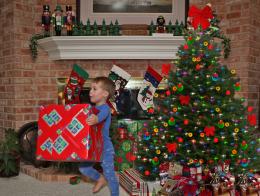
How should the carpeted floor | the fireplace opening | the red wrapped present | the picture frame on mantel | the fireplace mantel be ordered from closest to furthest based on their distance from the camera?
the red wrapped present → the carpeted floor → the fireplace mantel → the picture frame on mantel → the fireplace opening

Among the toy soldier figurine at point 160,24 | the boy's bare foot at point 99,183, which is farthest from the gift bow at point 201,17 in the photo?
the boy's bare foot at point 99,183

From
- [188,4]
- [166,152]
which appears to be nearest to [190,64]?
[166,152]

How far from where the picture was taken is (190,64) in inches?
93.7

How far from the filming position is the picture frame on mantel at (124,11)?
3252mm

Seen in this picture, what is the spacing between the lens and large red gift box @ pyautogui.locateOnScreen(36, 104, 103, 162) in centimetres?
220

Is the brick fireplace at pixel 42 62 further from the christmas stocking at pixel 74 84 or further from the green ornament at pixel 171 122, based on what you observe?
the green ornament at pixel 171 122

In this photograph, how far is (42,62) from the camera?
328cm

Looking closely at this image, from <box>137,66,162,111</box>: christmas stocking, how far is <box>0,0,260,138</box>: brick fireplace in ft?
0.61

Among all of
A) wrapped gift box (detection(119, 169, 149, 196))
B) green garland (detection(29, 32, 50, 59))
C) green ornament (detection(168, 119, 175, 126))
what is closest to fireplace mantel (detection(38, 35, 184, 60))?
green garland (detection(29, 32, 50, 59))

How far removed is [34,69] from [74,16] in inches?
28.9

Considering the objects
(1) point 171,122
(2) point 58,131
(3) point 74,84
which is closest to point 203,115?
(1) point 171,122

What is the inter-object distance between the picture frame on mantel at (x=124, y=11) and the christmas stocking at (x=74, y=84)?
75 cm

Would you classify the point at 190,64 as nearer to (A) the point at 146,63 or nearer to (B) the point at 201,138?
(B) the point at 201,138

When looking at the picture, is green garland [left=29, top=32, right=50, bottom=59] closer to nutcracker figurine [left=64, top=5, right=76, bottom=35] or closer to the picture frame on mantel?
nutcracker figurine [left=64, top=5, right=76, bottom=35]
